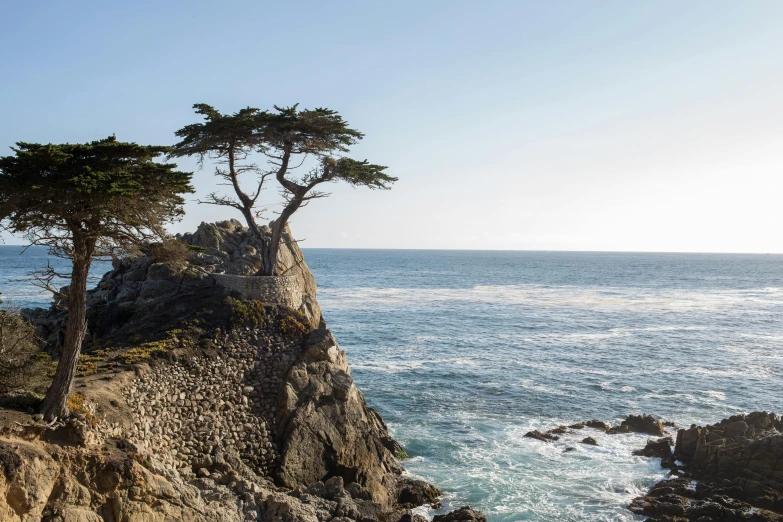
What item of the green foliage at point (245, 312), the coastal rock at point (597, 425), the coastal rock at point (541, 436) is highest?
the green foliage at point (245, 312)

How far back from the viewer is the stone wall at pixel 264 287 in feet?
92.9

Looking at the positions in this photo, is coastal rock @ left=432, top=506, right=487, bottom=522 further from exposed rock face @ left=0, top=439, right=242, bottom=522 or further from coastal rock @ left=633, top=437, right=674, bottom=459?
coastal rock @ left=633, top=437, right=674, bottom=459

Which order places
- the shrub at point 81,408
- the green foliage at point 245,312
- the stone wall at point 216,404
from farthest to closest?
the green foliage at point 245,312 → the stone wall at point 216,404 → the shrub at point 81,408

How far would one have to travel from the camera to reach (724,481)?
2459 centimetres

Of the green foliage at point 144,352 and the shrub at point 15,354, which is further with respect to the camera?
the green foliage at point 144,352

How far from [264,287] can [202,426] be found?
810 centimetres

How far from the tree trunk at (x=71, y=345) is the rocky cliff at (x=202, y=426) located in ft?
1.81

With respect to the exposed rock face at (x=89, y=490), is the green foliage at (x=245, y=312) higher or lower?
higher

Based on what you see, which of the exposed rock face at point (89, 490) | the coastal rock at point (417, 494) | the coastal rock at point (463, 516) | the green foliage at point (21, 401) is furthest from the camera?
the coastal rock at point (417, 494)

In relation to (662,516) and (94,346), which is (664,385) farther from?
(94,346)

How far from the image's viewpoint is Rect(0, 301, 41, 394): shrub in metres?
18.5

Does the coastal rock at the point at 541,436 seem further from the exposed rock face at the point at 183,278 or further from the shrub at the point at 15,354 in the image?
the shrub at the point at 15,354

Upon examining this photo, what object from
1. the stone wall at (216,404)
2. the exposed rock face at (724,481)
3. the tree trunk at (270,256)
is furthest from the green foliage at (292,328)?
the exposed rock face at (724,481)

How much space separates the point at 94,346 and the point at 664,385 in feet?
115
